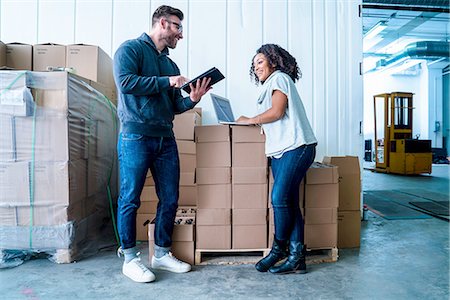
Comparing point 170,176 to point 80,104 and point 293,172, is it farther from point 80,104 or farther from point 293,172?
point 80,104

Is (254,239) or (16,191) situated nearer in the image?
(16,191)

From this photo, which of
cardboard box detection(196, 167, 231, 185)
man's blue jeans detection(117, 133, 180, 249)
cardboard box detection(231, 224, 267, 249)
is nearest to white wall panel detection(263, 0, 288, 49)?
cardboard box detection(196, 167, 231, 185)

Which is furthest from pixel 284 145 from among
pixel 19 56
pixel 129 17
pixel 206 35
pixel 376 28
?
pixel 376 28

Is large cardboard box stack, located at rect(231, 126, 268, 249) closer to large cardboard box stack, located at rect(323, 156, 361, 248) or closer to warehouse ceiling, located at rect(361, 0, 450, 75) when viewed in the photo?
large cardboard box stack, located at rect(323, 156, 361, 248)

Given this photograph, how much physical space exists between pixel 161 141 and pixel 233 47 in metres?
1.60

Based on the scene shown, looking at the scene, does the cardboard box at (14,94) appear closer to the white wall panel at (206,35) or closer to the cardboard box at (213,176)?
the cardboard box at (213,176)

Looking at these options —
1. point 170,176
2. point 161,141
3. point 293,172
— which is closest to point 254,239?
point 293,172

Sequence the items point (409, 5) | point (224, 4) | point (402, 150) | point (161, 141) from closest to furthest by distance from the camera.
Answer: point (161, 141) < point (224, 4) < point (409, 5) < point (402, 150)

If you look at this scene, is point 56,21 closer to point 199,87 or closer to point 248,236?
point 199,87

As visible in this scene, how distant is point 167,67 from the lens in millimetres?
1860

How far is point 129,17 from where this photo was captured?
2955mm

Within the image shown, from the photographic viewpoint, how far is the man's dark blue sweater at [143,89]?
1.60m

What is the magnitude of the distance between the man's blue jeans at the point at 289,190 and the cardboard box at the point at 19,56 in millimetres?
2119

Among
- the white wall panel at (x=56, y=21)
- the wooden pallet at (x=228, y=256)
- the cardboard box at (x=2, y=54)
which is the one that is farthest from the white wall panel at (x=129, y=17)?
the wooden pallet at (x=228, y=256)
